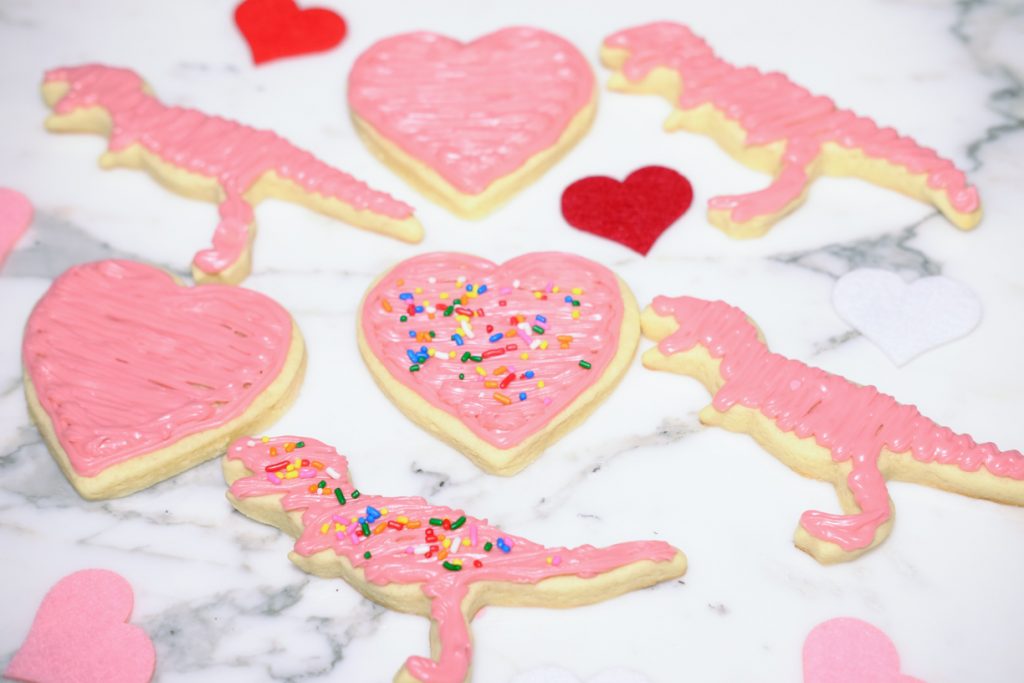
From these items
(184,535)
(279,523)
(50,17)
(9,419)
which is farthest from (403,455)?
(50,17)

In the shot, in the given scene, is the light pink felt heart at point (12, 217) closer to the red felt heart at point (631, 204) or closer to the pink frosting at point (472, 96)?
the pink frosting at point (472, 96)

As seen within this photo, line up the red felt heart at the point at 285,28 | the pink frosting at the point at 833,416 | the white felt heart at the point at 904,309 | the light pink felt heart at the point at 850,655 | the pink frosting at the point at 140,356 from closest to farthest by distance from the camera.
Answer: the light pink felt heart at the point at 850,655
the pink frosting at the point at 833,416
the pink frosting at the point at 140,356
the white felt heart at the point at 904,309
the red felt heart at the point at 285,28

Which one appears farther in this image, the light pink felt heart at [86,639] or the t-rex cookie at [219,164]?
the t-rex cookie at [219,164]

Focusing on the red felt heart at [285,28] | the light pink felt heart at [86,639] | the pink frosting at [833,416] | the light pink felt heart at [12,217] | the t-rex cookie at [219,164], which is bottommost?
the light pink felt heart at [86,639]

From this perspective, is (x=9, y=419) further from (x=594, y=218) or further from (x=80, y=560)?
(x=594, y=218)

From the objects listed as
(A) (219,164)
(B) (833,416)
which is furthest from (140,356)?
(B) (833,416)

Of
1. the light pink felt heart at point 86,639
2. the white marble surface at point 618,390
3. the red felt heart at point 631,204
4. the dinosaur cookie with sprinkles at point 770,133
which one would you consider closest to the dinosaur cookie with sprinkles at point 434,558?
the white marble surface at point 618,390

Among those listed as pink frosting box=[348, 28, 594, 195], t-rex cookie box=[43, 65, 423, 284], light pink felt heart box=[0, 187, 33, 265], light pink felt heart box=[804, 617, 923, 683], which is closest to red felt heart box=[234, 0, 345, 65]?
pink frosting box=[348, 28, 594, 195]

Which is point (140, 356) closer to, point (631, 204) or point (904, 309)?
point (631, 204)
